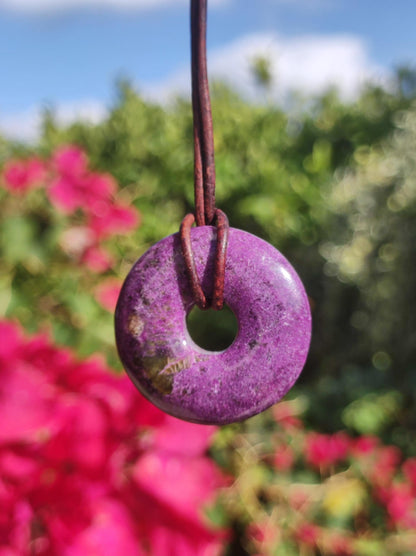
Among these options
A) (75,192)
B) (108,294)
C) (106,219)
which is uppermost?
(75,192)

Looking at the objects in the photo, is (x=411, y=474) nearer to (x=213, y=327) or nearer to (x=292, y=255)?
(x=213, y=327)

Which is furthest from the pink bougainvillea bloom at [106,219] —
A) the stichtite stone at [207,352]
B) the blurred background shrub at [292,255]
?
the stichtite stone at [207,352]

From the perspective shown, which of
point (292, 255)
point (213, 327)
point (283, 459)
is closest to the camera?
point (283, 459)

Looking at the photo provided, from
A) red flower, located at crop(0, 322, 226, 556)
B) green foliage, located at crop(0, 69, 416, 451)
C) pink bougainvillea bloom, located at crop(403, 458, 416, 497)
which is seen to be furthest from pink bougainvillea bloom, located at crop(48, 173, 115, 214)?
pink bougainvillea bloom, located at crop(403, 458, 416, 497)

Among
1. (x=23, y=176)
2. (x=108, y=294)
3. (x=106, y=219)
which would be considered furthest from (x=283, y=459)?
(x=23, y=176)

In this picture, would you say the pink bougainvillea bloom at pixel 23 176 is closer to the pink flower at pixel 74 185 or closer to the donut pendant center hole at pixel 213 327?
the pink flower at pixel 74 185

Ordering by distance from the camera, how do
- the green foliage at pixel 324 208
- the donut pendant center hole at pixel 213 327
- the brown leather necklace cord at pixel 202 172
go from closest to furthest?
the brown leather necklace cord at pixel 202 172 < the green foliage at pixel 324 208 < the donut pendant center hole at pixel 213 327
